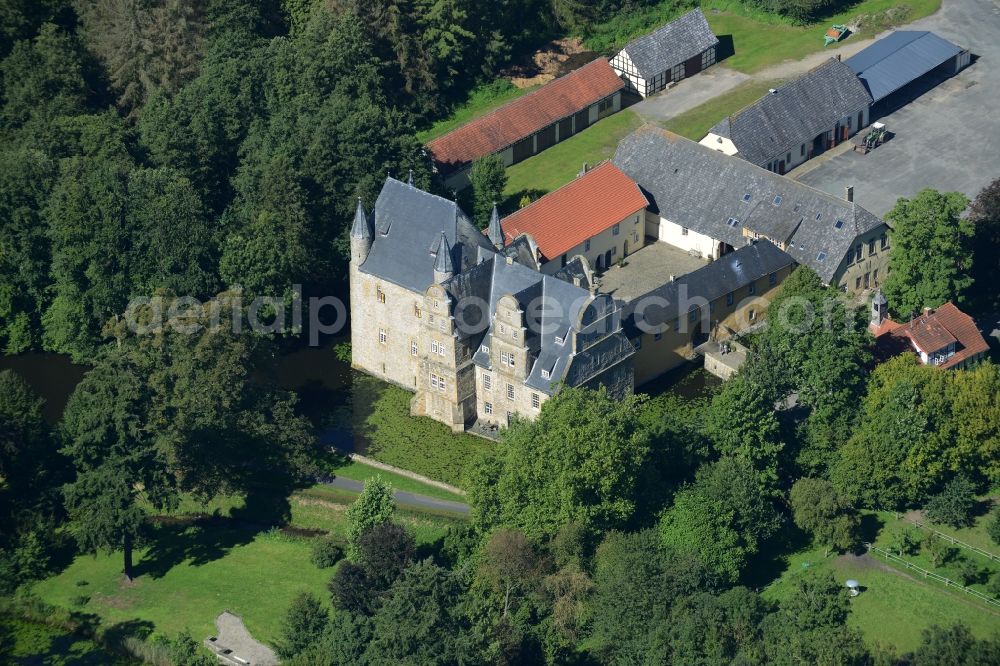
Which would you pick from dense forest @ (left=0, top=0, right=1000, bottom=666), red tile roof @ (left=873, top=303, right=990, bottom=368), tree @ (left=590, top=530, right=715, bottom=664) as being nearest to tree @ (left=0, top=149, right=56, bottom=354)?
dense forest @ (left=0, top=0, right=1000, bottom=666)

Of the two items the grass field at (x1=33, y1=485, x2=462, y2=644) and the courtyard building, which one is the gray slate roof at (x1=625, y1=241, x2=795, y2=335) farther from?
the grass field at (x1=33, y1=485, x2=462, y2=644)

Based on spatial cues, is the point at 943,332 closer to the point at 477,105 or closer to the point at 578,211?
the point at 578,211

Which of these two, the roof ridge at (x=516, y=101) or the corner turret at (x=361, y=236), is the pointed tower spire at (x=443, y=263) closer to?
the corner turret at (x=361, y=236)

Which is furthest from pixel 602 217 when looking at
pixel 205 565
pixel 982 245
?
pixel 205 565

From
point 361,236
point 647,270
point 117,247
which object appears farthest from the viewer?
point 647,270

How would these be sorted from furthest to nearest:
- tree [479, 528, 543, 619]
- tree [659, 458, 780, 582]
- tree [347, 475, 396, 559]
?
tree [347, 475, 396, 559], tree [659, 458, 780, 582], tree [479, 528, 543, 619]

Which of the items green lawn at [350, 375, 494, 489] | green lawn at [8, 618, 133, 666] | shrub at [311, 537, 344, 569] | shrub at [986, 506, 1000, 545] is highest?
shrub at [986, 506, 1000, 545]

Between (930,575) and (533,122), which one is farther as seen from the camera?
(533,122)

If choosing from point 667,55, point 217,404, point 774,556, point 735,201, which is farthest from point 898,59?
point 217,404
